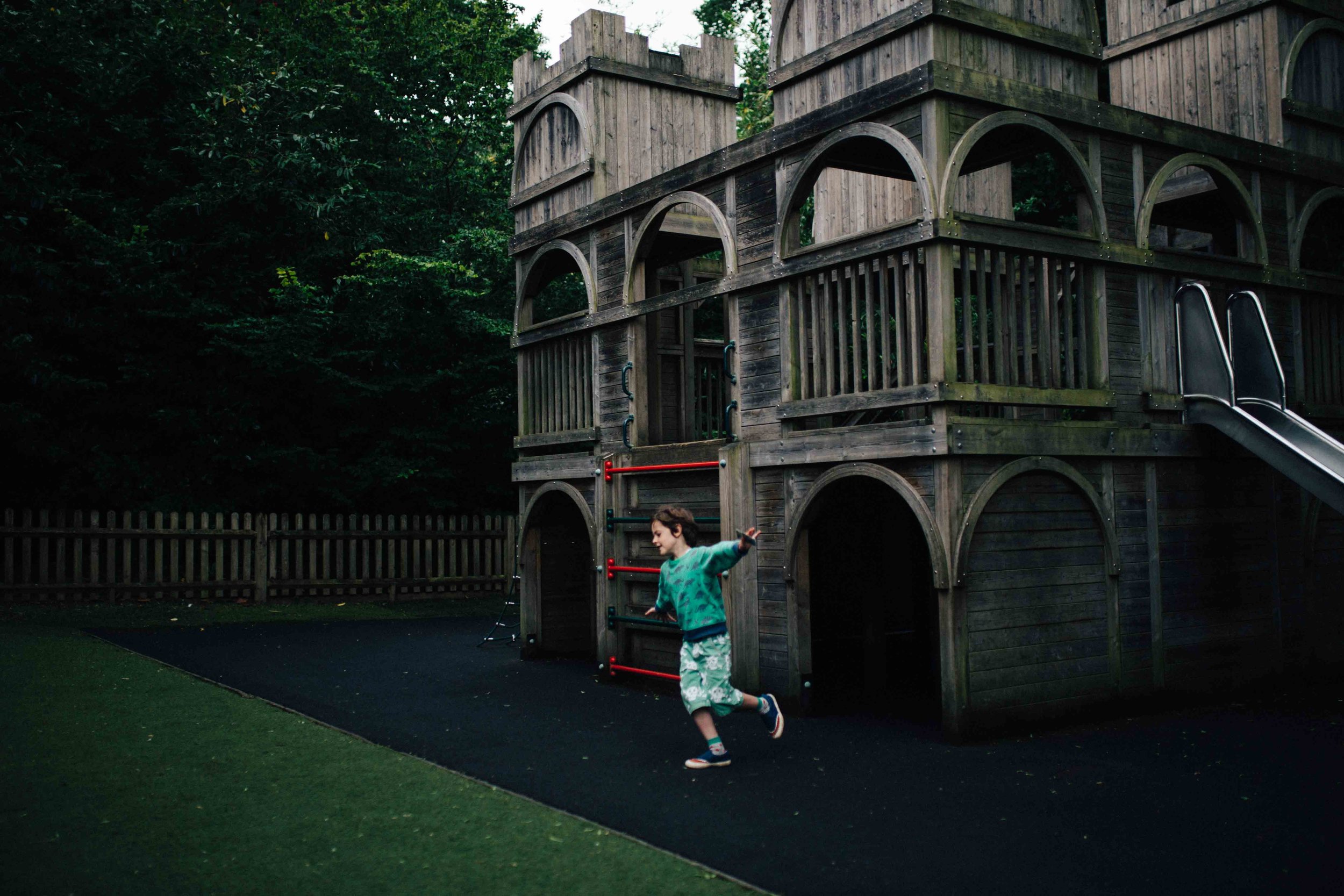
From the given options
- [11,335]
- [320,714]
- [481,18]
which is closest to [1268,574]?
[320,714]

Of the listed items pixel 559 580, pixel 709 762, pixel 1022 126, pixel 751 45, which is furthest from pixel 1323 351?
pixel 751 45

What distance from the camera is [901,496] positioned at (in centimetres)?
825

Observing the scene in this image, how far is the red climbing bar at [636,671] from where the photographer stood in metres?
10.2

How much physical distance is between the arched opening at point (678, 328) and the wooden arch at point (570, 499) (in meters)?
1.02

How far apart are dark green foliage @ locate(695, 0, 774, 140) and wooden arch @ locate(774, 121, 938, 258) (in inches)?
651

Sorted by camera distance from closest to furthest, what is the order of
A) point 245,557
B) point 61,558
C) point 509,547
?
1. point 61,558
2. point 245,557
3. point 509,547

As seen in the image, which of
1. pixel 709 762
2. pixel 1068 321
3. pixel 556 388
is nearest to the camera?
pixel 709 762

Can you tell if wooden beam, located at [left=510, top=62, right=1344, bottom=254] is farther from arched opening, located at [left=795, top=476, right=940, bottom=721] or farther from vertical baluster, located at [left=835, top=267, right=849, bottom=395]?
arched opening, located at [left=795, top=476, right=940, bottom=721]

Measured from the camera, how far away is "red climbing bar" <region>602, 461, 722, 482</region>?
9.89m

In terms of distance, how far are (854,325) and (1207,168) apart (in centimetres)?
382

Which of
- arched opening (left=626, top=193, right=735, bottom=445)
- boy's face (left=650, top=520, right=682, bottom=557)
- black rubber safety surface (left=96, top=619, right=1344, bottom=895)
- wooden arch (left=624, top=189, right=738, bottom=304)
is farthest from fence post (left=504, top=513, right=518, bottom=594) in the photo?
boy's face (left=650, top=520, right=682, bottom=557)

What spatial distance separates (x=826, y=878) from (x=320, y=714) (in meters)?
5.21

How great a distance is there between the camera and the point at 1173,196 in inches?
419

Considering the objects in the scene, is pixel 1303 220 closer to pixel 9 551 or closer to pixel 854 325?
pixel 854 325
